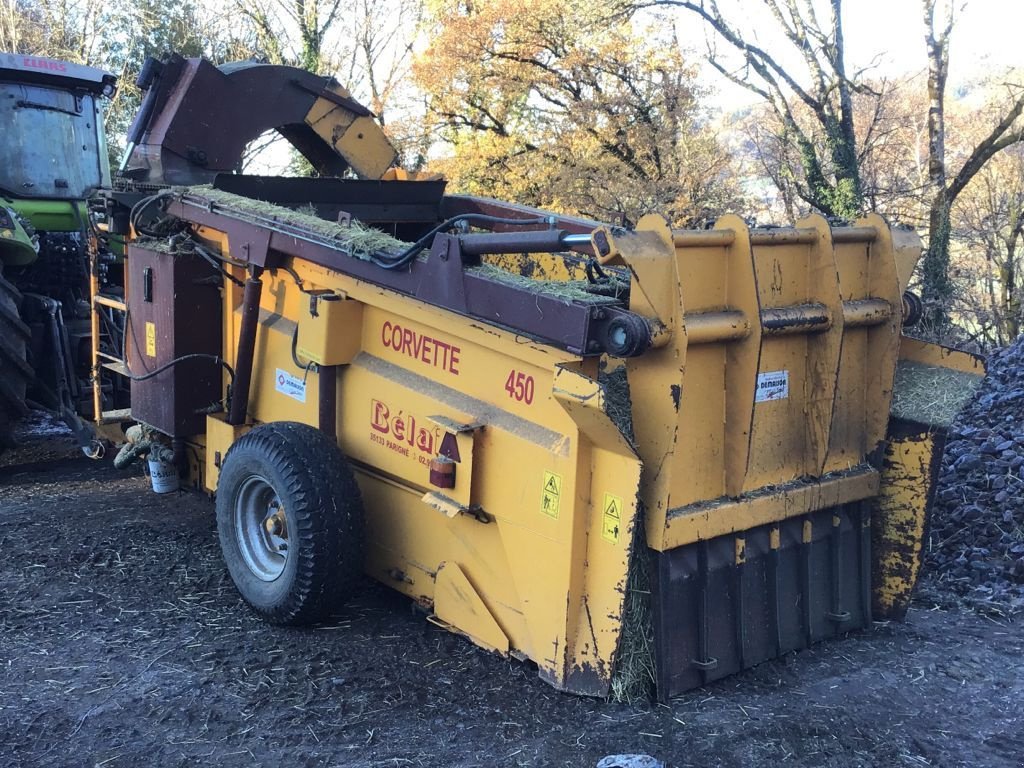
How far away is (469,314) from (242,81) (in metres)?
2.60

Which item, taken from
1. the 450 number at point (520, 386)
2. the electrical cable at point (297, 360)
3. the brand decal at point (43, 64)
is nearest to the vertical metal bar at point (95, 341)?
the electrical cable at point (297, 360)

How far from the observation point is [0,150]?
7.06 meters

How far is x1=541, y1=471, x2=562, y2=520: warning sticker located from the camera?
3.23 meters

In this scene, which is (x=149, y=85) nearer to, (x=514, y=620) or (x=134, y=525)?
(x=134, y=525)

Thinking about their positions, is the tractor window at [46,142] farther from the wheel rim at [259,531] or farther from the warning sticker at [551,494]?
the warning sticker at [551,494]

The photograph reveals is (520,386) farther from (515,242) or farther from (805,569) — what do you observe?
(805,569)

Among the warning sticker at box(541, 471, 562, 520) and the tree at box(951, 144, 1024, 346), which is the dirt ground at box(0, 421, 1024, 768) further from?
the tree at box(951, 144, 1024, 346)

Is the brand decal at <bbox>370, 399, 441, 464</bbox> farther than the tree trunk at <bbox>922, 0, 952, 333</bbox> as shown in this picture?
No

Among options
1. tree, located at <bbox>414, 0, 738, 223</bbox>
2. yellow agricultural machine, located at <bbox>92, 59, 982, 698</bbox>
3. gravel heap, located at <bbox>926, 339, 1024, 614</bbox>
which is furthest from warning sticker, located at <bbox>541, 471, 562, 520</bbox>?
tree, located at <bbox>414, 0, 738, 223</bbox>

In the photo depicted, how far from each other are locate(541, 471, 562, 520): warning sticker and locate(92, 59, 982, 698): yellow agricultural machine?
10 millimetres

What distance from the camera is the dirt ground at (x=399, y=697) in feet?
9.89

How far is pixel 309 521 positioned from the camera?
3.68m

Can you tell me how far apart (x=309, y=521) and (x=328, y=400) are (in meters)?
0.63

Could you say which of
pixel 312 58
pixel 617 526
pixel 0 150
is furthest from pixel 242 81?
pixel 312 58
